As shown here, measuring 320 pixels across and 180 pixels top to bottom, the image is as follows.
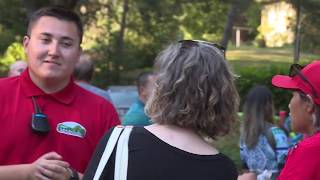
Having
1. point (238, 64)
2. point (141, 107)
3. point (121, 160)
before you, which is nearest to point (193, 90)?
point (121, 160)

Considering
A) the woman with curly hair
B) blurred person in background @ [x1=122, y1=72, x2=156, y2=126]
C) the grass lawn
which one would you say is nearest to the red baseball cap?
the grass lawn

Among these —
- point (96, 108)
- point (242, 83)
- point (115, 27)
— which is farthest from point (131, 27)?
point (96, 108)

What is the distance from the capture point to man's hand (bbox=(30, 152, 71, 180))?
97.7 inches

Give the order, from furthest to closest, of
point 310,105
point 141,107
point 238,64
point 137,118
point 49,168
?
point 238,64 < point 141,107 < point 137,118 < point 310,105 < point 49,168

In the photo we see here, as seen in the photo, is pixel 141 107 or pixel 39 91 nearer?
pixel 39 91

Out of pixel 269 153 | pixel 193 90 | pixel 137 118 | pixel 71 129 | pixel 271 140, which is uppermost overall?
pixel 193 90

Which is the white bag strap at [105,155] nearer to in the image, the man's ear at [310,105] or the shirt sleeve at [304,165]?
the shirt sleeve at [304,165]

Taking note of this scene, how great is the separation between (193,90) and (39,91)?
803 mm

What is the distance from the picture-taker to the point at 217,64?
230 cm

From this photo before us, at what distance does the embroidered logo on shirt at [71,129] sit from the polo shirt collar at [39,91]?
0.11 metres

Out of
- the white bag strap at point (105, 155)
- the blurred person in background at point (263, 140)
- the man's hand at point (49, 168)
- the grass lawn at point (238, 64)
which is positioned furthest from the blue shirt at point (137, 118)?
the white bag strap at point (105, 155)

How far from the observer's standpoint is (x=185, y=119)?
226cm

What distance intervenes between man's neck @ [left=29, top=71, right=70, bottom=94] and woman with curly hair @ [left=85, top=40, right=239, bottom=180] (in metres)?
0.60

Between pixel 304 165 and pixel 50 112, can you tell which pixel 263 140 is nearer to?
pixel 304 165
